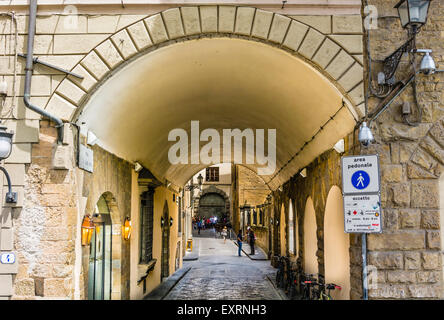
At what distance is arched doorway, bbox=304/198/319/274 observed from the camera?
1073cm

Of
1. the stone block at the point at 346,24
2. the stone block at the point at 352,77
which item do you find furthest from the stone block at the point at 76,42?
the stone block at the point at 352,77

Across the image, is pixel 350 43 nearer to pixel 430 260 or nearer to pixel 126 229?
pixel 430 260

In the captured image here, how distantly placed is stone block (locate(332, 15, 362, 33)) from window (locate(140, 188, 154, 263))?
22.5 ft

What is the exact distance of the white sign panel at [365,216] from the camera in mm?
5516

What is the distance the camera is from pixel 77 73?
6.12m

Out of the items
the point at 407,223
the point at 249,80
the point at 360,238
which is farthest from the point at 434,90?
Result: the point at 249,80

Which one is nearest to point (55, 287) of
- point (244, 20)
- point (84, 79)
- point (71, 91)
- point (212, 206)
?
point (71, 91)

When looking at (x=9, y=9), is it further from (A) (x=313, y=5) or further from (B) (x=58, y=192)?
(A) (x=313, y=5)

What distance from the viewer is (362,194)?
5.57 meters

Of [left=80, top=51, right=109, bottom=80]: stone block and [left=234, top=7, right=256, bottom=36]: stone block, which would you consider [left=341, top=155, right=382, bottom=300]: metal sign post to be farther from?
[left=80, top=51, right=109, bottom=80]: stone block

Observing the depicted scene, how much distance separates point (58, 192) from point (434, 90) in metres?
5.10

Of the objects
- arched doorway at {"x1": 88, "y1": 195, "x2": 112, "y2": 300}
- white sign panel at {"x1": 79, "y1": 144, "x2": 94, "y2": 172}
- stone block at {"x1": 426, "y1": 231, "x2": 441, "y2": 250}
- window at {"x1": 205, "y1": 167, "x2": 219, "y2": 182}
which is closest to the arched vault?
white sign panel at {"x1": 79, "y1": 144, "x2": 94, "y2": 172}

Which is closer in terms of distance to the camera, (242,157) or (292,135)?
(292,135)

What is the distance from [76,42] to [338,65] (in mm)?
3564
